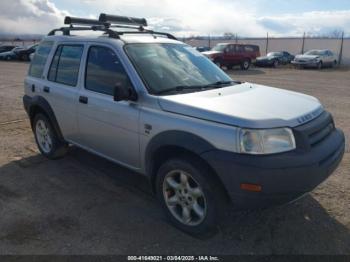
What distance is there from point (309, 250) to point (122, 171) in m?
2.70

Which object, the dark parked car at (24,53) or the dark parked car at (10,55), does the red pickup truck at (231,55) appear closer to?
the dark parked car at (24,53)

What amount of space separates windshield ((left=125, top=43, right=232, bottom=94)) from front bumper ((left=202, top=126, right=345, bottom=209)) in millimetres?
1076

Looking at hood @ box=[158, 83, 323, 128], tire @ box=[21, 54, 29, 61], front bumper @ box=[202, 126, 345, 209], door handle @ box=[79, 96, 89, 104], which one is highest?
hood @ box=[158, 83, 323, 128]

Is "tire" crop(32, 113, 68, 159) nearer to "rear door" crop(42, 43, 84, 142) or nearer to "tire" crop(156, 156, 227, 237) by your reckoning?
"rear door" crop(42, 43, 84, 142)

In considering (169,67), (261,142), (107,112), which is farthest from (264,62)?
(261,142)

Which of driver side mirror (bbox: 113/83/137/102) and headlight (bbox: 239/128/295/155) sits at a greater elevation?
driver side mirror (bbox: 113/83/137/102)

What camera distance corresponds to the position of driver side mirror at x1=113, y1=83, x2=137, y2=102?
351 centimetres

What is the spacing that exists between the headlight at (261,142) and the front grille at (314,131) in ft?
0.54

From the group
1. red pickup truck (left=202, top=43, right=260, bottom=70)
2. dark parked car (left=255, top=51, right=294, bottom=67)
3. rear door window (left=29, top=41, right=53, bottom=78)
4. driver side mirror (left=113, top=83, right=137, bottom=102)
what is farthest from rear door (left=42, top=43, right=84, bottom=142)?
dark parked car (left=255, top=51, right=294, bottom=67)

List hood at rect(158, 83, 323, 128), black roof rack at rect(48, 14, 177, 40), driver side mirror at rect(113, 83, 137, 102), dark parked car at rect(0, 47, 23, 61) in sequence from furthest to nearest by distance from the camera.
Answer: dark parked car at rect(0, 47, 23, 61)
black roof rack at rect(48, 14, 177, 40)
driver side mirror at rect(113, 83, 137, 102)
hood at rect(158, 83, 323, 128)

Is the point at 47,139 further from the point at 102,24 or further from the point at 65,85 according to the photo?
the point at 102,24

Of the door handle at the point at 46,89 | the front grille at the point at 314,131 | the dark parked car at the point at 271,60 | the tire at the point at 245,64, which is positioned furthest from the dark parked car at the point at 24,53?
the front grille at the point at 314,131

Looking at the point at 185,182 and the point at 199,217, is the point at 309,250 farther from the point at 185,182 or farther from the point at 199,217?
the point at 185,182

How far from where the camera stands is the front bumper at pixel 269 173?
2.83 metres
